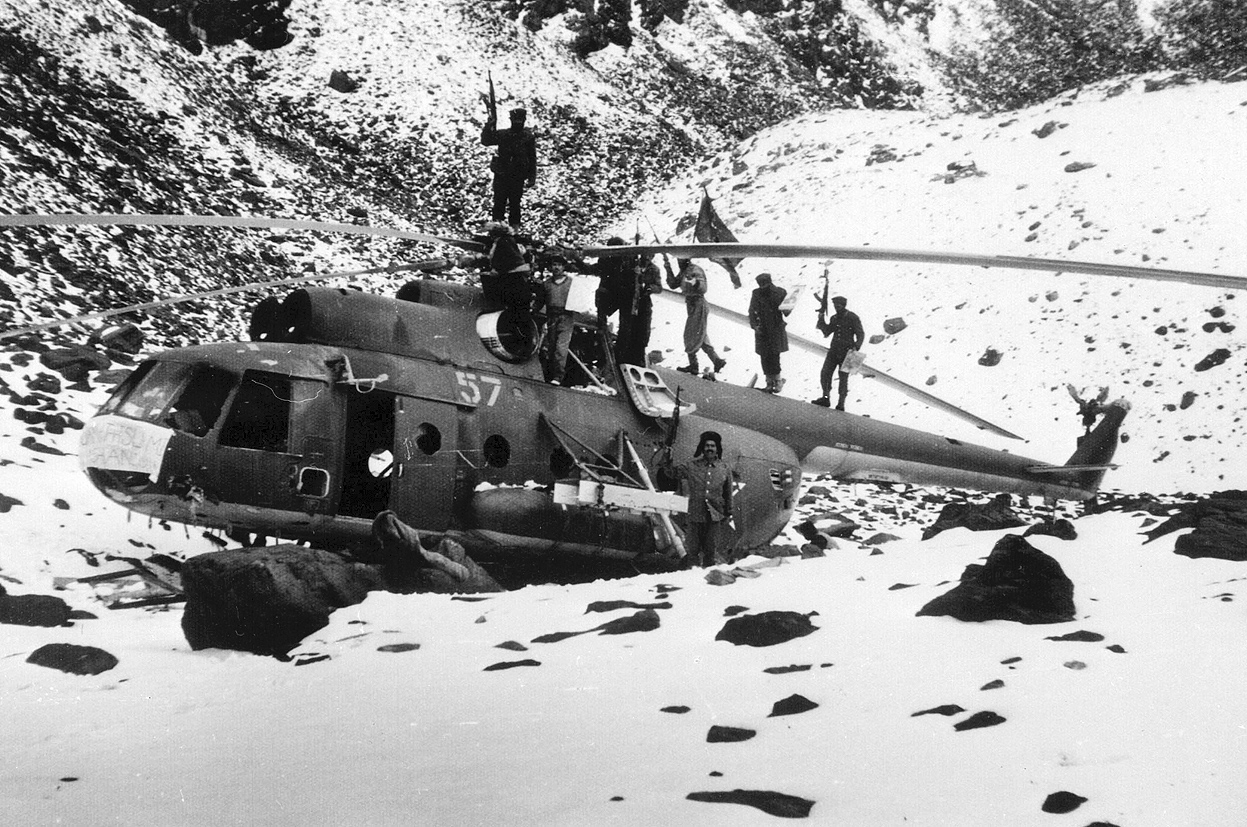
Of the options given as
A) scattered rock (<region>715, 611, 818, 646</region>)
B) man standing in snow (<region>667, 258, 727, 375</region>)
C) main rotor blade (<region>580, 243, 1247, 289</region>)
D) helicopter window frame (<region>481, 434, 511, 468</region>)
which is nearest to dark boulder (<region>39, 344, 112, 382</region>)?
helicopter window frame (<region>481, 434, 511, 468</region>)

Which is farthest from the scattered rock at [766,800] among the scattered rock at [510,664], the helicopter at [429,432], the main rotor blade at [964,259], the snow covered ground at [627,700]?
the helicopter at [429,432]

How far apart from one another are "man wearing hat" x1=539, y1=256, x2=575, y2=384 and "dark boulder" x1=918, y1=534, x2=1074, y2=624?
4.37 meters

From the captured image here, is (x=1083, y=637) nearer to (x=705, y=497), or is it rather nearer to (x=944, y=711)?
(x=944, y=711)

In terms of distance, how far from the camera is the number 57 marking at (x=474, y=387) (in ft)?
25.8

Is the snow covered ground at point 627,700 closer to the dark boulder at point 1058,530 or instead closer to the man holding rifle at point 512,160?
the dark boulder at point 1058,530

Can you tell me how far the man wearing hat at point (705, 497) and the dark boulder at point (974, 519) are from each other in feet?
5.62

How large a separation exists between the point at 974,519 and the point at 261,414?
6.22 metres

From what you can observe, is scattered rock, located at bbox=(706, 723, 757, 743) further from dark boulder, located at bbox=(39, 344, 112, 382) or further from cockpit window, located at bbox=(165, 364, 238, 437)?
dark boulder, located at bbox=(39, 344, 112, 382)

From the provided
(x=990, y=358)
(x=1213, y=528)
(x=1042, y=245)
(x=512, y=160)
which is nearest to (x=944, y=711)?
(x=1213, y=528)

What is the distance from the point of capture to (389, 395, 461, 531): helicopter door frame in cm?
735

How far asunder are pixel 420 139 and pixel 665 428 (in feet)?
57.2

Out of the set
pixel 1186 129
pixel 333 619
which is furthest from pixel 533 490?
pixel 1186 129

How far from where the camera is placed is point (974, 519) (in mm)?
9102

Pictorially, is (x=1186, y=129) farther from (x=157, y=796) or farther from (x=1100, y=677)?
(x=157, y=796)
